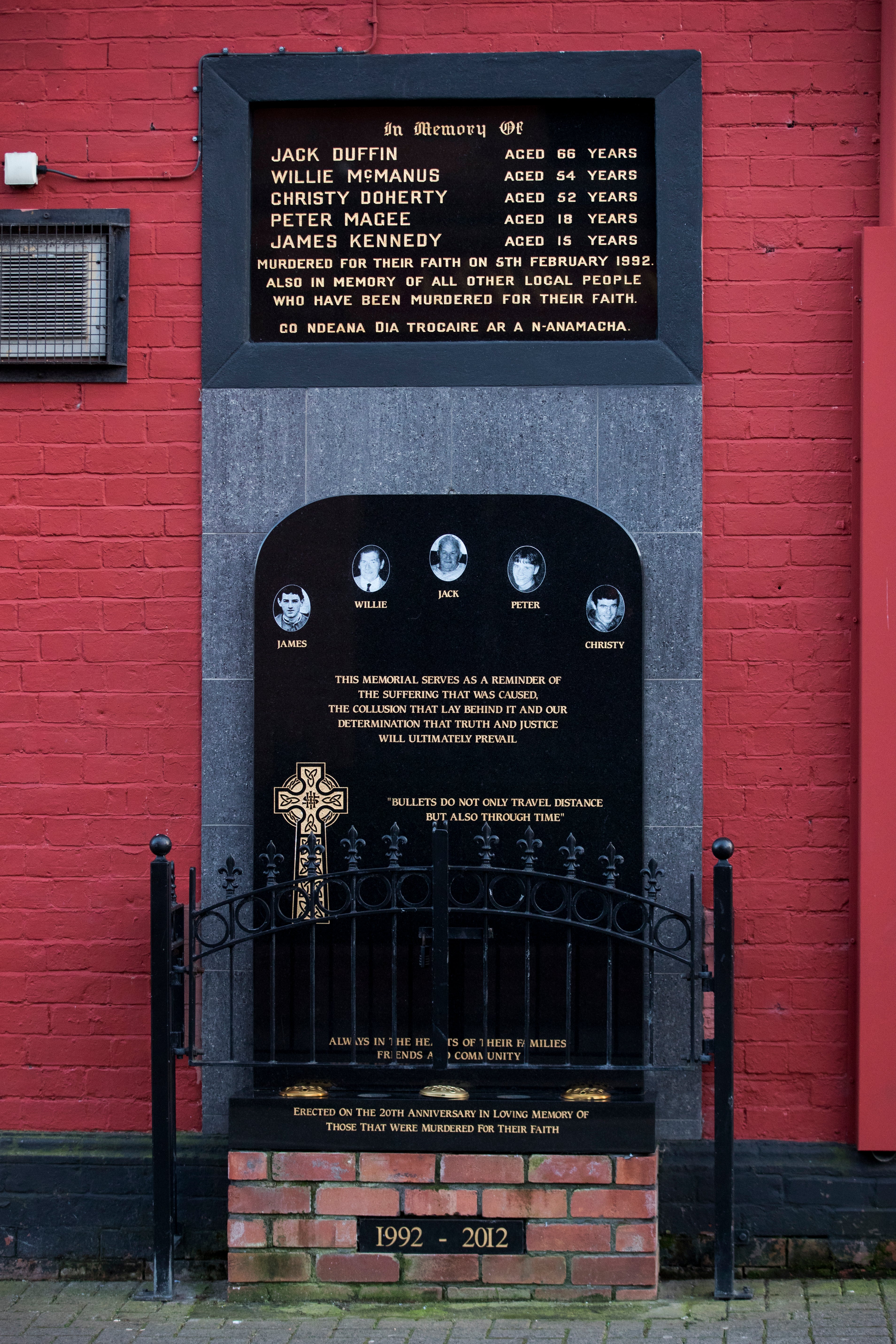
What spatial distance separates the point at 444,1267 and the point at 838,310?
3.62 meters

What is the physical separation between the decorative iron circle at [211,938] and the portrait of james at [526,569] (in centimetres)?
156

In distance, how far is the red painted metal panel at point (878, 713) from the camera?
4.50 metres

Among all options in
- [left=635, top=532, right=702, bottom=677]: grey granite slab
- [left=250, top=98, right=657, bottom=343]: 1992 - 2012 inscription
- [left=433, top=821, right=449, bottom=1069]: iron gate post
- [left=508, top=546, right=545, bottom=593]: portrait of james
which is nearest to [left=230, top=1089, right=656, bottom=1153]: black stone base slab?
[left=433, top=821, right=449, bottom=1069]: iron gate post

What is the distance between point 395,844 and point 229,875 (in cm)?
61

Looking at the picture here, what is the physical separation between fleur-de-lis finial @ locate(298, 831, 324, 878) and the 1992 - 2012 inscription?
6.02 feet

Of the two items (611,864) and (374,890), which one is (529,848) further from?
(374,890)

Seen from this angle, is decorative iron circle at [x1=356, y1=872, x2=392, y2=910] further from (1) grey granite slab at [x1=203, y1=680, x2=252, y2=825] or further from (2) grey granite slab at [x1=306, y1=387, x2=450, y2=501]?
(2) grey granite slab at [x1=306, y1=387, x2=450, y2=501]

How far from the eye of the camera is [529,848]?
13.8ft

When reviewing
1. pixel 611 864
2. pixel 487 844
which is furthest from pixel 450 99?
pixel 611 864

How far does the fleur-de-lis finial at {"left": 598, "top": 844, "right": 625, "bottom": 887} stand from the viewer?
4.22 m

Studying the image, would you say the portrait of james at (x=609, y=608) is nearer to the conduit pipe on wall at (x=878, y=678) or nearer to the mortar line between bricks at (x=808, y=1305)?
the conduit pipe on wall at (x=878, y=678)

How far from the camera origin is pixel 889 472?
4.52 metres

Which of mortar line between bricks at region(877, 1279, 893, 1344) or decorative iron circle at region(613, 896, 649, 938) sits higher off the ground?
decorative iron circle at region(613, 896, 649, 938)

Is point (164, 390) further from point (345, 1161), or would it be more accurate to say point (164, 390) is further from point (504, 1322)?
point (504, 1322)
